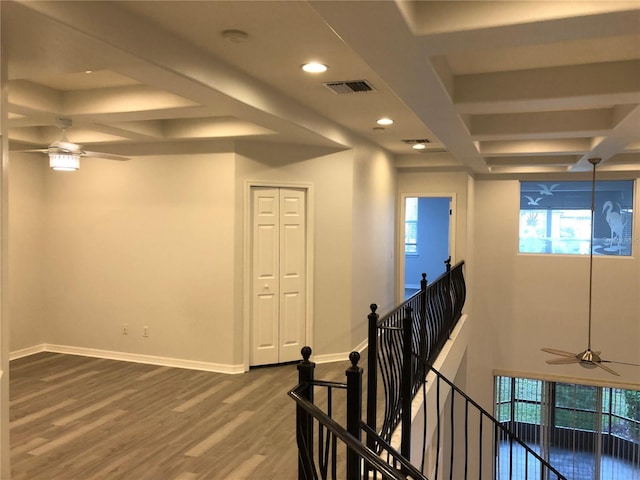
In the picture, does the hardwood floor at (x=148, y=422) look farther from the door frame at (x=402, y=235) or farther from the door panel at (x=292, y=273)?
the door frame at (x=402, y=235)

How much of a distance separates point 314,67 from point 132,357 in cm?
415

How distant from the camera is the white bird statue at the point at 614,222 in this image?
785 cm

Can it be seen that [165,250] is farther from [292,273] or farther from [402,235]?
[402,235]

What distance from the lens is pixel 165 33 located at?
2750 millimetres

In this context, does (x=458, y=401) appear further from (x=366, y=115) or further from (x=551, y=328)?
(x=366, y=115)

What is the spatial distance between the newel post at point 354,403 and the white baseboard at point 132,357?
3083mm

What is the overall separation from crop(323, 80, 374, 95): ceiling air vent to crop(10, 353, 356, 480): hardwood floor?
2.80m

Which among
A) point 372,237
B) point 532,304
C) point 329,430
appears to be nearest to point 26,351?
point 372,237

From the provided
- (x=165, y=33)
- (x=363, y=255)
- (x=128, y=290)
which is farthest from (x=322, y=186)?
(x=165, y=33)

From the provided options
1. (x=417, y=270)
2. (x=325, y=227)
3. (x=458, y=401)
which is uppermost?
(x=325, y=227)

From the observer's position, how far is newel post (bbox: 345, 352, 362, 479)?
7.91 ft

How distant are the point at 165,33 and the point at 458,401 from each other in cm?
734

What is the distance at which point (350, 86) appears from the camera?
12.4ft

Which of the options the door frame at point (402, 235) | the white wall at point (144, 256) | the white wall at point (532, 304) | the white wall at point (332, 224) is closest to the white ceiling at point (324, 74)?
the white wall at point (332, 224)
